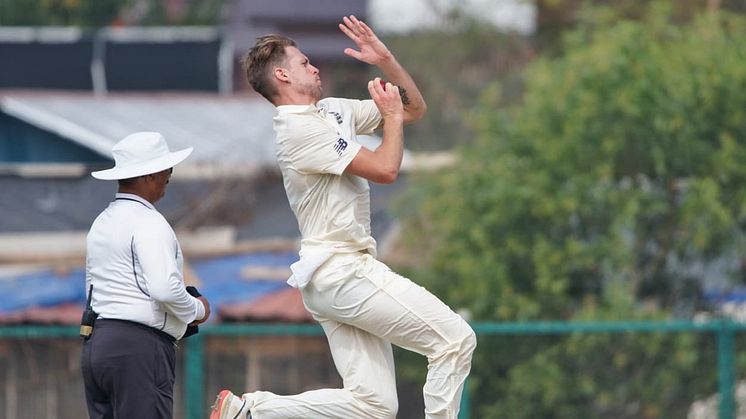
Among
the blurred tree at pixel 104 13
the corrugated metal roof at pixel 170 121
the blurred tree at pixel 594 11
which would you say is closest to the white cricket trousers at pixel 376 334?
the corrugated metal roof at pixel 170 121

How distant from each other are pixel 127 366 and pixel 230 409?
2.13 feet

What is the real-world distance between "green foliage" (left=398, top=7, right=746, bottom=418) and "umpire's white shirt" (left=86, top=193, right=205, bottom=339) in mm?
6839

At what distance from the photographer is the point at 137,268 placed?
5.67m

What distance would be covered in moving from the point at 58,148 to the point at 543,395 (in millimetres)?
7637

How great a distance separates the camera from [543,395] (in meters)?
12.1

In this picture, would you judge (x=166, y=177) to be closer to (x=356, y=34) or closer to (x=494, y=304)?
(x=356, y=34)

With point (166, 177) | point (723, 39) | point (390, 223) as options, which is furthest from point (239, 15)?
point (166, 177)

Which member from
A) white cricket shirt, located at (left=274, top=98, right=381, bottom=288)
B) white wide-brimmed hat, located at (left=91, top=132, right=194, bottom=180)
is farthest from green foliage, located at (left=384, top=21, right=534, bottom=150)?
white wide-brimmed hat, located at (left=91, top=132, right=194, bottom=180)

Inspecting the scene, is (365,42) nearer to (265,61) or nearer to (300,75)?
(300,75)

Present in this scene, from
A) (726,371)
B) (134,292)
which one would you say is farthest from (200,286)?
(134,292)

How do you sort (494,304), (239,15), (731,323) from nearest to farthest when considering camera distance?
(731,323)
(494,304)
(239,15)

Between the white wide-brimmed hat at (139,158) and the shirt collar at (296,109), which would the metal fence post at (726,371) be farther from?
the white wide-brimmed hat at (139,158)

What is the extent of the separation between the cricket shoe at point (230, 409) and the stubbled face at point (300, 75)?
1384mm

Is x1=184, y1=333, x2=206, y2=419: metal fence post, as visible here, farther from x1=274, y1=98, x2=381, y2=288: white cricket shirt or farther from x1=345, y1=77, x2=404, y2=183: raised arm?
x1=345, y1=77, x2=404, y2=183: raised arm
